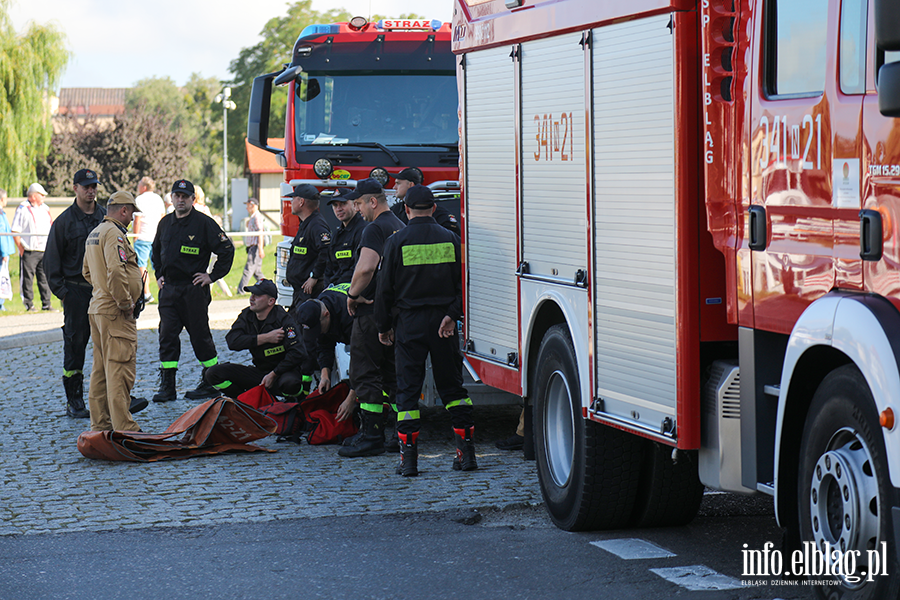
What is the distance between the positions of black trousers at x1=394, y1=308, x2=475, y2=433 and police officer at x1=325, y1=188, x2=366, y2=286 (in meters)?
1.83

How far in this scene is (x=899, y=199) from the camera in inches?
153

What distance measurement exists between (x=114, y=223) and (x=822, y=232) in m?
6.00

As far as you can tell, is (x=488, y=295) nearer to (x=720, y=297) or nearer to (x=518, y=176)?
(x=518, y=176)

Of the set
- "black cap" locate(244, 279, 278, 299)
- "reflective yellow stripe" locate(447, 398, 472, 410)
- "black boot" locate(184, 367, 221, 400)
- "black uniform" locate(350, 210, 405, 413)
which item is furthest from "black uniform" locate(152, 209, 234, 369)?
"reflective yellow stripe" locate(447, 398, 472, 410)

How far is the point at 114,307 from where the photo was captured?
9.03 m

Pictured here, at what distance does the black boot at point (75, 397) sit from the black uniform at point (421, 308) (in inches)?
141

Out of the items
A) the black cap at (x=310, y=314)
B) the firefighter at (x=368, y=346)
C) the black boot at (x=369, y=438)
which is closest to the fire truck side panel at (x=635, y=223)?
the firefighter at (x=368, y=346)

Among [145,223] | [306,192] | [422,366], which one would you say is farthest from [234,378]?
[145,223]

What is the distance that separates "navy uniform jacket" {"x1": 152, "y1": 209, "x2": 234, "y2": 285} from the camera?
1094cm

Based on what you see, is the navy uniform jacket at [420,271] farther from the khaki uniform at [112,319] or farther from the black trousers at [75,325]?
the black trousers at [75,325]

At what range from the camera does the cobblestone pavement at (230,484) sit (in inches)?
271

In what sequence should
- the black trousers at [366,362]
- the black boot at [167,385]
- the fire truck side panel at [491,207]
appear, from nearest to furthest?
the fire truck side panel at [491,207] → the black trousers at [366,362] → the black boot at [167,385]

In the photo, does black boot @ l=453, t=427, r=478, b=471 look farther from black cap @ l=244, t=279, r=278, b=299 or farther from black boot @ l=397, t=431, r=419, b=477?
black cap @ l=244, t=279, r=278, b=299


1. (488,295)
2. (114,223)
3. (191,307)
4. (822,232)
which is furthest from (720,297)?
(191,307)
